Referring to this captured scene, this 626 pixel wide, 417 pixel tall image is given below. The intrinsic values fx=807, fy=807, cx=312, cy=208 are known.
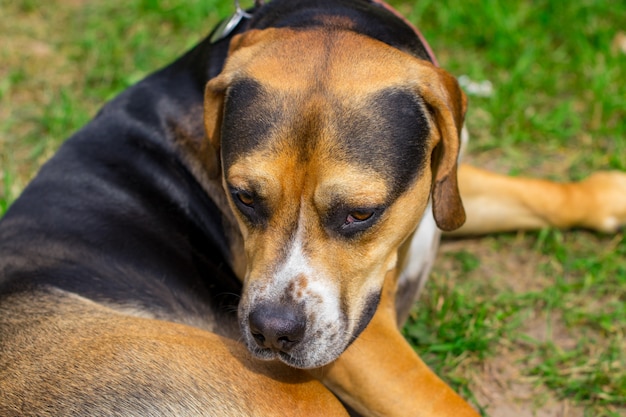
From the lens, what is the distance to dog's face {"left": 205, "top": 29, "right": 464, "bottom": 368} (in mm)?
3754

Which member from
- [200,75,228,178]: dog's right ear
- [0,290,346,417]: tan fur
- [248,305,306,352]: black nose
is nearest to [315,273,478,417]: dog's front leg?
[0,290,346,417]: tan fur

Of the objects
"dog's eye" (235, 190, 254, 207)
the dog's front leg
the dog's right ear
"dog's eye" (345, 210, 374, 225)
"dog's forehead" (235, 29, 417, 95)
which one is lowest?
the dog's front leg

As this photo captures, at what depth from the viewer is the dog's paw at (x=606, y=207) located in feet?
19.4

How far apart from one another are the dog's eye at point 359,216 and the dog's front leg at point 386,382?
2.48 ft

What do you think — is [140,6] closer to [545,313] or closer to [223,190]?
[223,190]

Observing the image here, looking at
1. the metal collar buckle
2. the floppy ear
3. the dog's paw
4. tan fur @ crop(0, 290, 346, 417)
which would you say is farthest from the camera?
the dog's paw

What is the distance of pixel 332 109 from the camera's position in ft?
12.4

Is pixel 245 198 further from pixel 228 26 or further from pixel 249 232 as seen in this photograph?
pixel 228 26

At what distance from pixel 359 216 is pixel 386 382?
98 centimetres

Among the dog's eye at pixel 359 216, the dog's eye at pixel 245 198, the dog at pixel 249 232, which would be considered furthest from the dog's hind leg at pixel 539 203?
the dog's eye at pixel 245 198

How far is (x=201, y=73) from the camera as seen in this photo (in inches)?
187

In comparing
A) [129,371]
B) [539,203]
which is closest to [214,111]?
[129,371]

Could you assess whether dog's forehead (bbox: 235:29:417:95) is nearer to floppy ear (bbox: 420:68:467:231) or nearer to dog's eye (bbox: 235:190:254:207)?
floppy ear (bbox: 420:68:467:231)

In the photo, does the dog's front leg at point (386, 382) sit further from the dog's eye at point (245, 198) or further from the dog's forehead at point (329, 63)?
the dog's forehead at point (329, 63)
